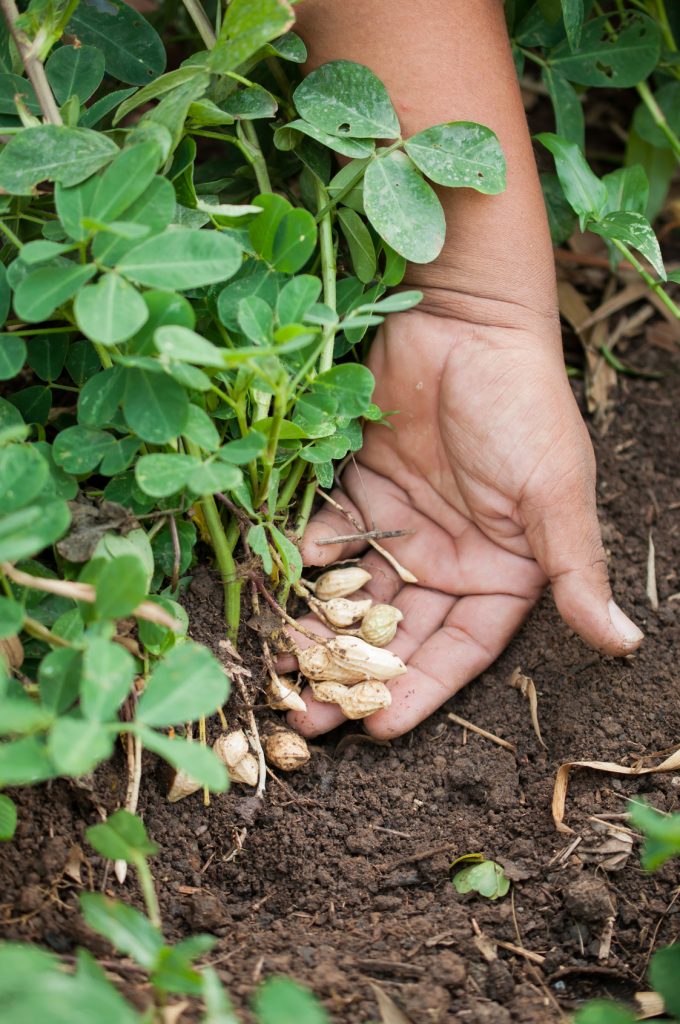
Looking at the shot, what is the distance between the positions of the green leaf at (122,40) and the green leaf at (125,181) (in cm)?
49

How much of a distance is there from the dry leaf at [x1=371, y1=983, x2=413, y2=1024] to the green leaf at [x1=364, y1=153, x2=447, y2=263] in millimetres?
989

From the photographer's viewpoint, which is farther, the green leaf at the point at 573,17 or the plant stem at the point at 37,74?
the green leaf at the point at 573,17

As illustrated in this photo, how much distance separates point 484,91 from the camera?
1.59 meters

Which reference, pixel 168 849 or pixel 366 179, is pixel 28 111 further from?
pixel 168 849

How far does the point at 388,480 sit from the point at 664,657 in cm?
57

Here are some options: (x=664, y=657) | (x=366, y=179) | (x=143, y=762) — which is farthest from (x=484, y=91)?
(x=143, y=762)

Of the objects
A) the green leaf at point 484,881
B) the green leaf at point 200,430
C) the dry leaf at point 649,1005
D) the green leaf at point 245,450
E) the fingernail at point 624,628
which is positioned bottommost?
the green leaf at point 484,881

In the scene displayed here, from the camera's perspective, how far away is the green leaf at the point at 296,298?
1119mm

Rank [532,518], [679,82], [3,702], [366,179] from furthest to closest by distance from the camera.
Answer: [679,82], [532,518], [366,179], [3,702]

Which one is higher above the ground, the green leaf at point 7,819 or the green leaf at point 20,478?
the green leaf at point 20,478

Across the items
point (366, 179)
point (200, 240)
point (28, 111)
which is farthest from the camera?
point (366, 179)

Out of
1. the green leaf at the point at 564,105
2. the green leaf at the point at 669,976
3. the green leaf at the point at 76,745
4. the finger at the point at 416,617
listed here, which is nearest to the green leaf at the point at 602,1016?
the green leaf at the point at 669,976

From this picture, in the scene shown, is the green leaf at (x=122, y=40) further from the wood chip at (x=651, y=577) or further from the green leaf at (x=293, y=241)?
the wood chip at (x=651, y=577)

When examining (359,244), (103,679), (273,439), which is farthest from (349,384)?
(103,679)
